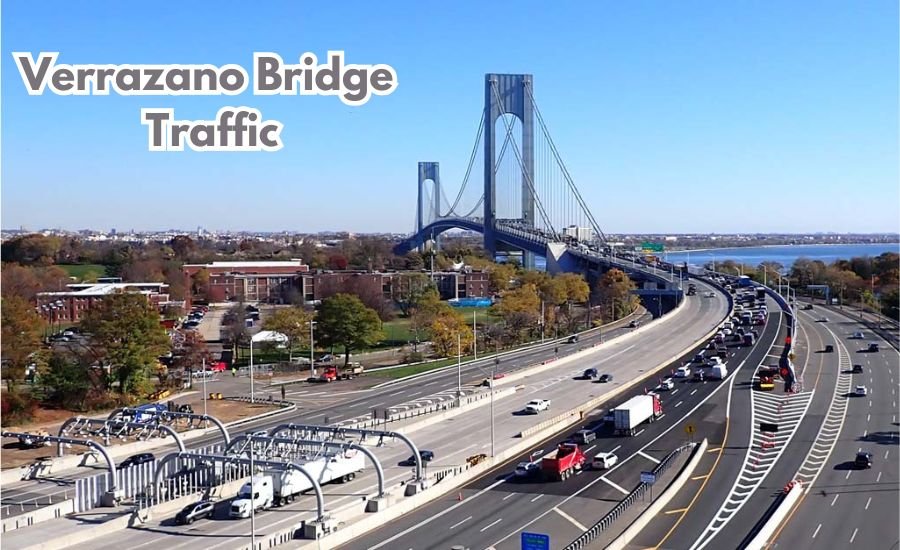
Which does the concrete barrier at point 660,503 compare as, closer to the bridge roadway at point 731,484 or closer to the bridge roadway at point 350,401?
the bridge roadway at point 731,484

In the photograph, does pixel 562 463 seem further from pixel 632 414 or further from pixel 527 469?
pixel 632 414

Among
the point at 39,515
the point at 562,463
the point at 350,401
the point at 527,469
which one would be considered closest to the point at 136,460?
the point at 39,515

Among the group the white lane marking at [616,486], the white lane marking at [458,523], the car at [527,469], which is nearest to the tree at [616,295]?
the car at [527,469]

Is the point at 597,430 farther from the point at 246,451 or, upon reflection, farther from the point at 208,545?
the point at 208,545

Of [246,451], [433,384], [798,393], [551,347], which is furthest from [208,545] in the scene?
[551,347]

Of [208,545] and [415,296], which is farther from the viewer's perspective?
[415,296]

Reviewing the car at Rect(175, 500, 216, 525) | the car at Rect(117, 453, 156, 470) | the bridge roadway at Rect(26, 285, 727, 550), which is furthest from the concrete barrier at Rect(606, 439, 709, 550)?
the car at Rect(117, 453, 156, 470)
